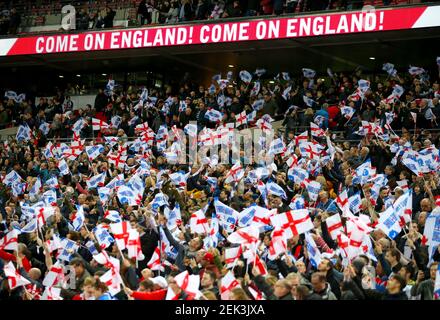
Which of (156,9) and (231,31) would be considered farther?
(156,9)

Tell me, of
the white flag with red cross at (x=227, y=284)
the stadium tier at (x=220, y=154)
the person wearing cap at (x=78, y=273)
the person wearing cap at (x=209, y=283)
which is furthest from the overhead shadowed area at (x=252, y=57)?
the white flag with red cross at (x=227, y=284)

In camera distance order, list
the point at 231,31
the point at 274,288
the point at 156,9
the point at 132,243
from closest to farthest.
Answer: the point at 274,288 < the point at 132,243 < the point at 231,31 < the point at 156,9

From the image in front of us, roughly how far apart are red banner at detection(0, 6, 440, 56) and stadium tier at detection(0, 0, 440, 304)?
0.04 metres

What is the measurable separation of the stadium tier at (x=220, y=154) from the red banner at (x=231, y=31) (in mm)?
42

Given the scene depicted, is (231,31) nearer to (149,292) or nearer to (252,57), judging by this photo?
(252,57)

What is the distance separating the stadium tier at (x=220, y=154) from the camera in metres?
11.5

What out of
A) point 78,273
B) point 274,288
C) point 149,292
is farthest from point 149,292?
point 78,273

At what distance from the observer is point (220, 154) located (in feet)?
66.4

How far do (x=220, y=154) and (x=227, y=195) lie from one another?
3531 millimetres

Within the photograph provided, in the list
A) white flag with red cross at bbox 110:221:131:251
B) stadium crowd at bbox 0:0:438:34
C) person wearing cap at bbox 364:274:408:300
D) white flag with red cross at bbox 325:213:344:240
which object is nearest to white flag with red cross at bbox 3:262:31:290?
white flag with red cross at bbox 110:221:131:251

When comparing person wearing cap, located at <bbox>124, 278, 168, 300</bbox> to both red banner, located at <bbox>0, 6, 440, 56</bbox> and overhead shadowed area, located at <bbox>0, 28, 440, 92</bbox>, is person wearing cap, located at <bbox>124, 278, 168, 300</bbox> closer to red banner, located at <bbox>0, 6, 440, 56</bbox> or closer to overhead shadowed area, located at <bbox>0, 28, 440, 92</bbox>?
red banner, located at <bbox>0, 6, 440, 56</bbox>

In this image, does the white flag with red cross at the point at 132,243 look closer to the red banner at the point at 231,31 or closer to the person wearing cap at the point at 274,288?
the person wearing cap at the point at 274,288

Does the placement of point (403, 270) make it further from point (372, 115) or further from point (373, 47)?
point (373, 47)
